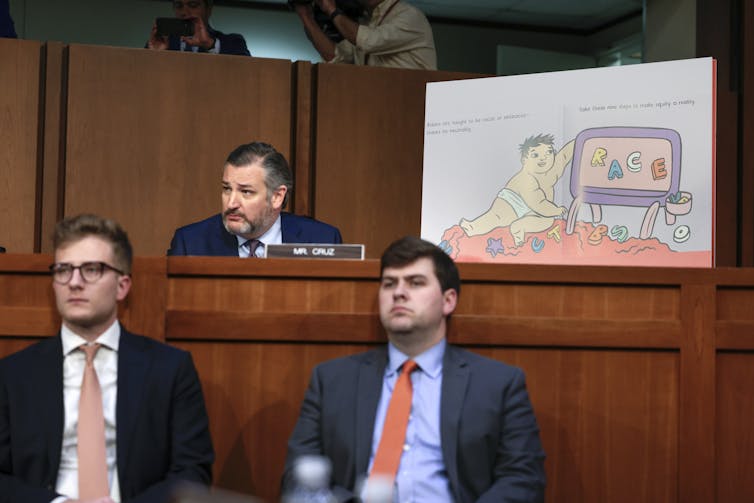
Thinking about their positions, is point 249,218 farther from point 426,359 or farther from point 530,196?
point 426,359

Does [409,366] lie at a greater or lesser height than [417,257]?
lesser

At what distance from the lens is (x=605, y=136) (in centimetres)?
Answer: 332

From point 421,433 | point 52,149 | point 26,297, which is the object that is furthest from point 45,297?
point 52,149

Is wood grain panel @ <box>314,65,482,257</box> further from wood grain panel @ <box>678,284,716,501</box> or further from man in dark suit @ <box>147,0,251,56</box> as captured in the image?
wood grain panel @ <box>678,284,716,501</box>

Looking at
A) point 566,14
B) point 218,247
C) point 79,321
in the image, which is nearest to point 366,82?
point 218,247

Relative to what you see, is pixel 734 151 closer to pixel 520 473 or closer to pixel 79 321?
pixel 520 473

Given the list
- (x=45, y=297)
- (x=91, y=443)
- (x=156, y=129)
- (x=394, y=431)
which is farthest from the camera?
(x=156, y=129)

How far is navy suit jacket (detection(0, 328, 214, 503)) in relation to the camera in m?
2.48

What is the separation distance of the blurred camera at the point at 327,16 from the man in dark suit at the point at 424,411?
2738 mm

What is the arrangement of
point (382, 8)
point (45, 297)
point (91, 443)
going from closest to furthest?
point (91, 443)
point (45, 297)
point (382, 8)

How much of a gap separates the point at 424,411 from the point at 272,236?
4.03 ft

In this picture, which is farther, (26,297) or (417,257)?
(26,297)

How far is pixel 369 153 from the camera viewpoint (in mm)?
4898

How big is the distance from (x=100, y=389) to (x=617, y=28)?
6725mm
